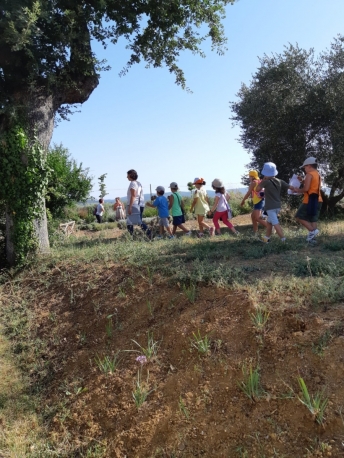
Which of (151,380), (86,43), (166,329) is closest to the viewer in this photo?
(151,380)

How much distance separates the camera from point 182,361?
3529mm

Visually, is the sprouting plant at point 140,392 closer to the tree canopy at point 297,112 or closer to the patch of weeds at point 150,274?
the patch of weeds at point 150,274

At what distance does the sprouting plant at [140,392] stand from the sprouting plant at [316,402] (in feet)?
4.33

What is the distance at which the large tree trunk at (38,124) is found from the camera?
679 centimetres

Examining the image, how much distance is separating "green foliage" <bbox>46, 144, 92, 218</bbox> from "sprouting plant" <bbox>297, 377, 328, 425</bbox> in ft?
24.6

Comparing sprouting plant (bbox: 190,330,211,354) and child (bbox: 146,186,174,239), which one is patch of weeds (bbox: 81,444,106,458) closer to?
sprouting plant (bbox: 190,330,211,354)

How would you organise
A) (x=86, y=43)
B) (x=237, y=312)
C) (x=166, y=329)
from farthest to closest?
1. (x=86, y=43)
2. (x=166, y=329)
3. (x=237, y=312)

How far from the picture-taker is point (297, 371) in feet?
9.64

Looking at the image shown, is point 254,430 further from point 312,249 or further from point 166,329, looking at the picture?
point 312,249

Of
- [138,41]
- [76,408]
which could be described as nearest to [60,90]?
[138,41]

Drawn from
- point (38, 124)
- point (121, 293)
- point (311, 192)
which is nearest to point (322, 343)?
point (121, 293)

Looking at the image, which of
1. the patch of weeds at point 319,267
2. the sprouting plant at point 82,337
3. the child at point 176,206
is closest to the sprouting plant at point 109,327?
the sprouting plant at point 82,337

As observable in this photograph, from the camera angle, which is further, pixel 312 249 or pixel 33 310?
pixel 312 249

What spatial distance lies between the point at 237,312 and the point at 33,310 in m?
3.07
